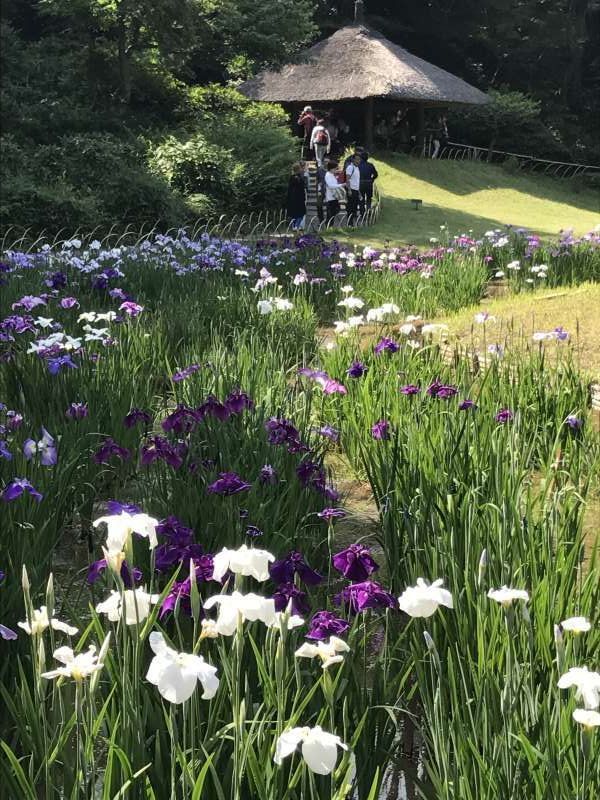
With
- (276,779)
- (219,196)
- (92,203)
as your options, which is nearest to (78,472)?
(276,779)

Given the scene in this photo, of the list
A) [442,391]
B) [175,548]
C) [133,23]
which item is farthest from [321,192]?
[175,548]

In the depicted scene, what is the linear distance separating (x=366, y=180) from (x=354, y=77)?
8821 millimetres

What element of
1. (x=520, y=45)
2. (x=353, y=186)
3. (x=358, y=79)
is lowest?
(x=353, y=186)

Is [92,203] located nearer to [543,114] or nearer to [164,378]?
[164,378]

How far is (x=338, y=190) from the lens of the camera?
15414 millimetres

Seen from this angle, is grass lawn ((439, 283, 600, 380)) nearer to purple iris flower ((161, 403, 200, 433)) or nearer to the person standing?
purple iris flower ((161, 403, 200, 433))

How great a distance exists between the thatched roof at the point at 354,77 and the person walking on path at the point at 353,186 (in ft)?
25.1

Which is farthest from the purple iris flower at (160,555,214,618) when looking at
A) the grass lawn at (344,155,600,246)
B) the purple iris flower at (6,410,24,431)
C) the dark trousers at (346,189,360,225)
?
the dark trousers at (346,189,360,225)

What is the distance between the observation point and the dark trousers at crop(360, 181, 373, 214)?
1609 cm

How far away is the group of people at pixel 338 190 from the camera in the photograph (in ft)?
47.3

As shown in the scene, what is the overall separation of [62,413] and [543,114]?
109ft

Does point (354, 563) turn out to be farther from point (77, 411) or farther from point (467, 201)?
point (467, 201)

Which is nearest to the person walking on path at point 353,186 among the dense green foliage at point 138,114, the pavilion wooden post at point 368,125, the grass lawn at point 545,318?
the dense green foliage at point 138,114

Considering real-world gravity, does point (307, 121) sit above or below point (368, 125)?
below
